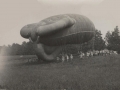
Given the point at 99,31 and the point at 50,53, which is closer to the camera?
the point at 50,53

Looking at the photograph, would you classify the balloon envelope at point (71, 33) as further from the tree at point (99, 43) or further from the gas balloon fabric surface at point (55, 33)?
the tree at point (99, 43)

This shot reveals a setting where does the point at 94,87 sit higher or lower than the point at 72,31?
lower

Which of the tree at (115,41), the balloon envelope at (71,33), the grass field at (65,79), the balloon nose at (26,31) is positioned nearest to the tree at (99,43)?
the tree at (115,41)

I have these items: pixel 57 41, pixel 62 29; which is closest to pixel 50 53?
pixel 57 41

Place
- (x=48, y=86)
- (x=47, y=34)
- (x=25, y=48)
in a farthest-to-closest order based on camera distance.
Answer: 1. (x=25, y=48)
2. (x=47, y=34)
3. (x=48, y=86)

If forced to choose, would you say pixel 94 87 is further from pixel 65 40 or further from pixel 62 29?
pixel 65 40

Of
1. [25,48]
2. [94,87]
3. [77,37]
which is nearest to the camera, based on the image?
[94,87]

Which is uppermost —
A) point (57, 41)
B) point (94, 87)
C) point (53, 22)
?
point (53, 22)

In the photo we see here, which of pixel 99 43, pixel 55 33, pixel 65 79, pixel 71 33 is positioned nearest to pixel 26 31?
pixel 55 33

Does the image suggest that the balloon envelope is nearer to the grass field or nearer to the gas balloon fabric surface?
the gas balloon fabric surface
